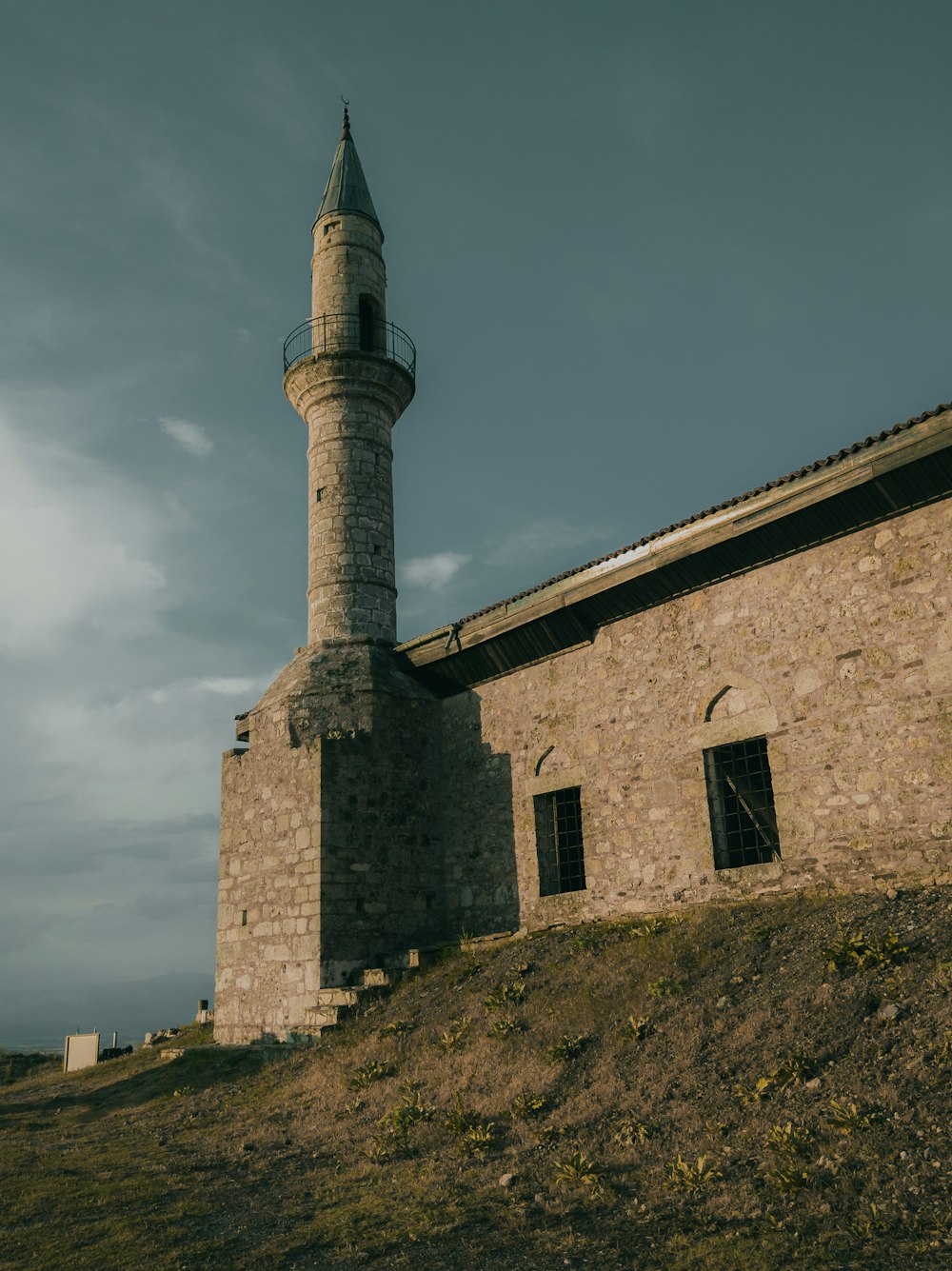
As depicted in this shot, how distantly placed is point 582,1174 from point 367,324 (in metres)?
17.0

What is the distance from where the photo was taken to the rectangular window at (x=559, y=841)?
14.7m

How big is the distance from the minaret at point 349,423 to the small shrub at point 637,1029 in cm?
969

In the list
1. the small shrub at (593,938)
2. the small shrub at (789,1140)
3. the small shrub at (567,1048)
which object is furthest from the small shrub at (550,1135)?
the small shrub at (593,938)

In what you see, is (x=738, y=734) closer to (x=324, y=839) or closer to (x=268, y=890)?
(x=324, y=839)

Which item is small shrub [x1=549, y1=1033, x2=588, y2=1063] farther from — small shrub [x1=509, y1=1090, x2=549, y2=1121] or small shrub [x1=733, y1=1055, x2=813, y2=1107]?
small shrub [x1=733, y1=1055, x2=813, y2=1107]

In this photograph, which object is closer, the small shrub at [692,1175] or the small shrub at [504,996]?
the small shrub at [692,1175]

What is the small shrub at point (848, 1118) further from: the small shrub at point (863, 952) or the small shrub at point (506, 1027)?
the small shrub at point (506, 1027)

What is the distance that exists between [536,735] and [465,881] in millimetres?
2728

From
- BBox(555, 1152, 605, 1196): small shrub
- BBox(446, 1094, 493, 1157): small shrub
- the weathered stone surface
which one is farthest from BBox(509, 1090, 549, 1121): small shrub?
the weathered stone surface

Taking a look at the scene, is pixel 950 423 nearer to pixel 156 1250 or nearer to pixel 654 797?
pixel 654 797

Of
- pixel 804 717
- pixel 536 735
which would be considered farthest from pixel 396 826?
pixel 804 717

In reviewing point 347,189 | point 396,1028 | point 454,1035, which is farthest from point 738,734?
point 347,189

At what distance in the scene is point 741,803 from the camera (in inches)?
496

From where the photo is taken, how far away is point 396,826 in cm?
1582
